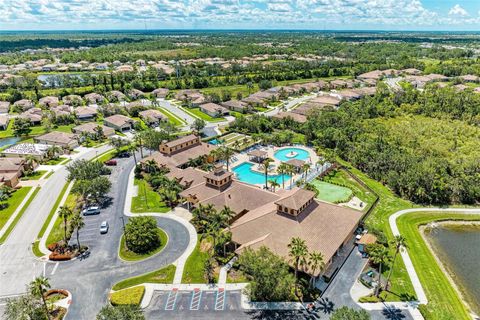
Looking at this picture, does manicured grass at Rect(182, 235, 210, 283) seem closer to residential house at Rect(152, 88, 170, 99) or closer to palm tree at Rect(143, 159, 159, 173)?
palm tree at Rect(143, 159, 159, 173)

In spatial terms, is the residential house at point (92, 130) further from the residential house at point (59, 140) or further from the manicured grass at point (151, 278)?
the manicured grass at point (151, 278)

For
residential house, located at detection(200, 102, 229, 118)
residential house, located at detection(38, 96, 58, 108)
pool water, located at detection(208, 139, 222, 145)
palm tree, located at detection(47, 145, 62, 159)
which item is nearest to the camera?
palm tree, located at detection(47, 145, 62, 159)

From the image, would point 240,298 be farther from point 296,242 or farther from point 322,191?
point 322,191

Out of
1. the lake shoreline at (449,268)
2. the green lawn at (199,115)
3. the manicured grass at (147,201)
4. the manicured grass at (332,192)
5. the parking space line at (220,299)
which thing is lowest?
the lake shoreline at (449,268)

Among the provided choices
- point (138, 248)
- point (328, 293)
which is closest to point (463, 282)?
point (328, 293)

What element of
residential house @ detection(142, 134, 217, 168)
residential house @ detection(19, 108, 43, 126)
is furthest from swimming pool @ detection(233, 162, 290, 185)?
residential house @ detection(19, 108, 43, 126)

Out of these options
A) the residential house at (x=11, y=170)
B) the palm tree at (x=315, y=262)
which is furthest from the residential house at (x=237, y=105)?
the palm tree at (x=315, y=262)
